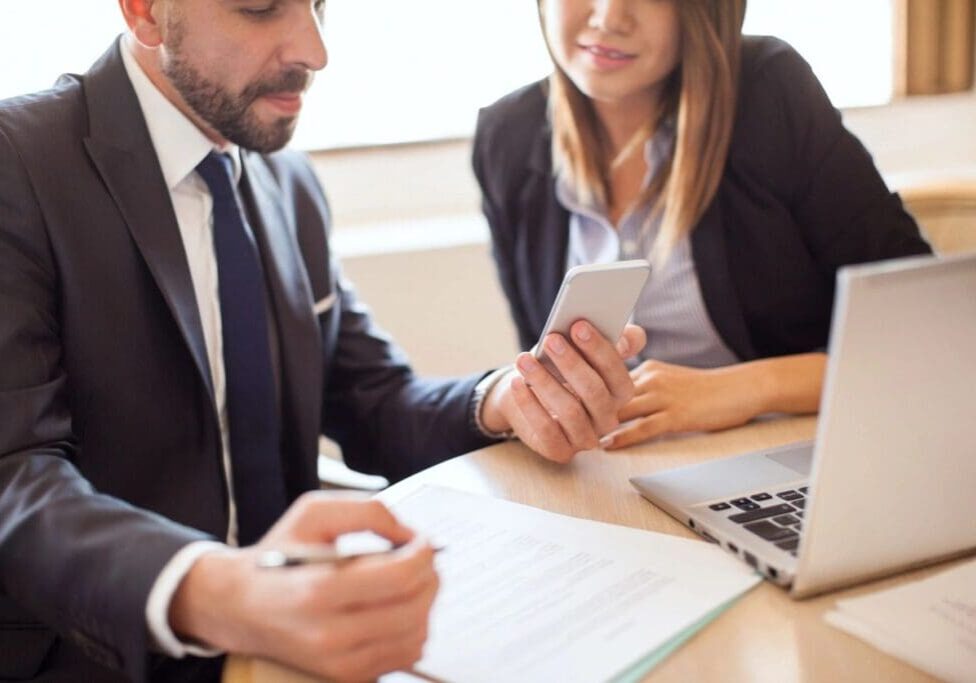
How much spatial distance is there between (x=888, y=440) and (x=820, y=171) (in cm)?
89

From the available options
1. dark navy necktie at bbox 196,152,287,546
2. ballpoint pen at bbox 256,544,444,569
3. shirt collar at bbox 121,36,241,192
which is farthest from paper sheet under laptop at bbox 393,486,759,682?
shirt collar at bbox 121,36,241,192

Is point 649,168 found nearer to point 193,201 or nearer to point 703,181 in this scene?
point 703,181

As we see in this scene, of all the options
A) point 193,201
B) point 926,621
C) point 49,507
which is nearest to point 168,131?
point 193,201

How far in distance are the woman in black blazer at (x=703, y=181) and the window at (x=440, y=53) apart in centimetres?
72

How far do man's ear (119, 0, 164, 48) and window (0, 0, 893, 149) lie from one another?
1.03 meters

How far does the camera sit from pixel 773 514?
37.8 inches

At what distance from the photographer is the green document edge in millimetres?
733

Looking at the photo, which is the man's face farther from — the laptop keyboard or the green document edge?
the green document edge

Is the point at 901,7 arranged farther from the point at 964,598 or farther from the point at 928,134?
the point at 964,598

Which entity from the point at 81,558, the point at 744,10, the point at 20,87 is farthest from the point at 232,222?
the point at 20,87

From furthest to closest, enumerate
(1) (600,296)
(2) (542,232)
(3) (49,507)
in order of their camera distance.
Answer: (2) (542,232)
(1) (600,296)
(3) (49,507)

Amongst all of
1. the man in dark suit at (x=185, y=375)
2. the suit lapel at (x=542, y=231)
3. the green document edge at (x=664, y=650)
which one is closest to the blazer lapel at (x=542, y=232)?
the suit lapel at (x=542, y=231)

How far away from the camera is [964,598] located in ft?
2.65

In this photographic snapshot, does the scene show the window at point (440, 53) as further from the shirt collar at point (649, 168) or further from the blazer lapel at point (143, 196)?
the blazer lapel at point (143, 196)
